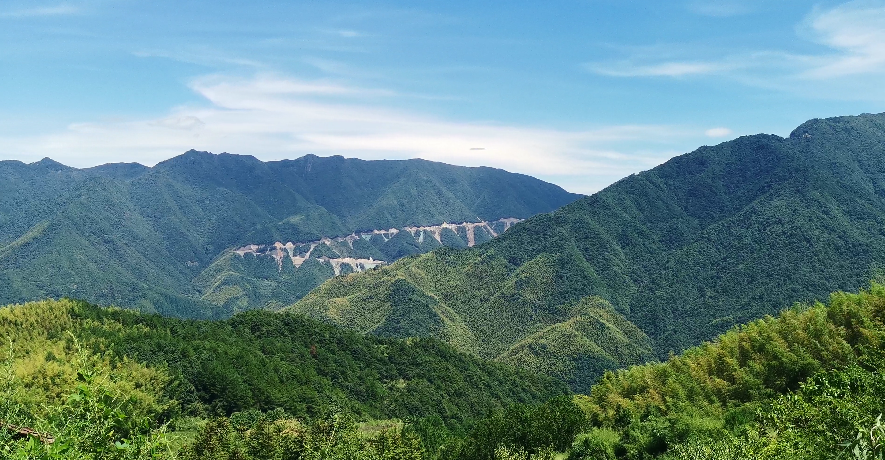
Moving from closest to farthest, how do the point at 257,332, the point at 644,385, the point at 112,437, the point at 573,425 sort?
the point at 112,437
the point at 573,425
the point at 644,385
the point at 257,332

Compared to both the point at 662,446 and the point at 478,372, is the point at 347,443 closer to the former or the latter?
the point at 662,446

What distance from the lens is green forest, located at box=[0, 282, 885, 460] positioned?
16984mm

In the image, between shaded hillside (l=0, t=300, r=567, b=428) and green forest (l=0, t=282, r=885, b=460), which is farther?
shaded hillside (l=0, t=300, r=567, b=428)

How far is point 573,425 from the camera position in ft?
257

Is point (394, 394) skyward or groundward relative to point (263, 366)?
groundward

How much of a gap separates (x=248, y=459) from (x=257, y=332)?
96.2 m

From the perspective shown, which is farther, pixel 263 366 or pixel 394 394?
pixel 394 394

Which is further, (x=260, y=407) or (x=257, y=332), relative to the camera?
(x=257, y=332)

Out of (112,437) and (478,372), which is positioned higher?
(112,437)

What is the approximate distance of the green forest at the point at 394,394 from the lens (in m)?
17.0

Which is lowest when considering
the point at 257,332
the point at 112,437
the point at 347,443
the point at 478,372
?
the point at 478,372

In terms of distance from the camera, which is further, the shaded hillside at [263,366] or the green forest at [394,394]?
the shaded hillside at [263,366]

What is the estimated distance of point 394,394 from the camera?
155 metres

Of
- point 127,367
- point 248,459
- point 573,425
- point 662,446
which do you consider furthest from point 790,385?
point 127,367
